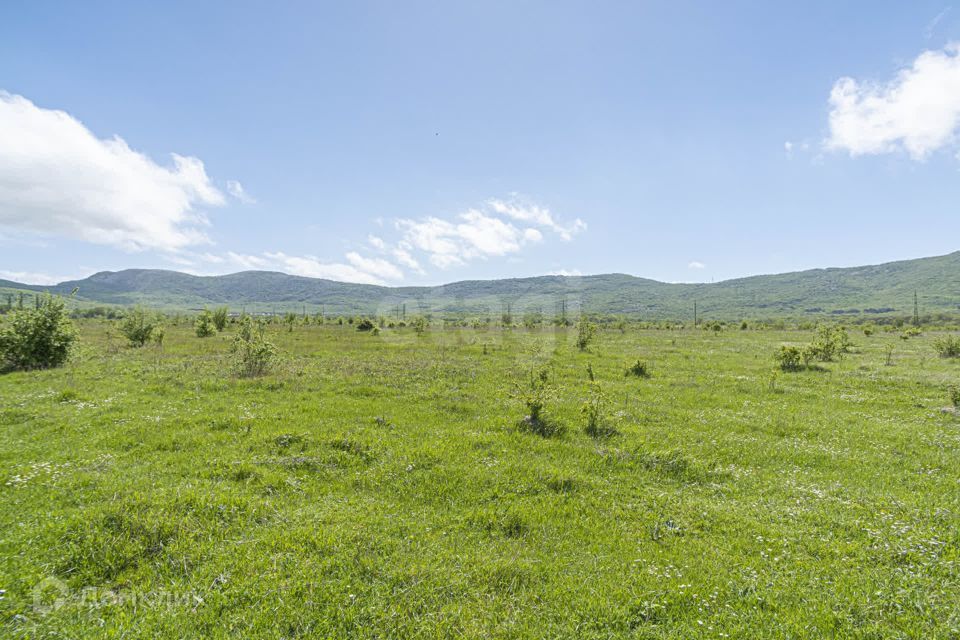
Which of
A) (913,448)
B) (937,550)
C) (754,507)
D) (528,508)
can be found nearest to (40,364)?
(528,508)

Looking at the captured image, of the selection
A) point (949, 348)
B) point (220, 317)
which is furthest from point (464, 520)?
point (220, 317)

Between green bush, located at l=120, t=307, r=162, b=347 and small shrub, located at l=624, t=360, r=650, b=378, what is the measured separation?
44.9 m

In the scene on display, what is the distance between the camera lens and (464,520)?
8.51 metres

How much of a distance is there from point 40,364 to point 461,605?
33093 millimetres

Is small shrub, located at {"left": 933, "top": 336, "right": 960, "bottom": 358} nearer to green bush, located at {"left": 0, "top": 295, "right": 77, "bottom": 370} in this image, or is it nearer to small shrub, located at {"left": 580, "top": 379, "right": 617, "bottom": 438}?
small shrub, located at {"left": 580, "top": 379, "right": 617, "bottom": 438}

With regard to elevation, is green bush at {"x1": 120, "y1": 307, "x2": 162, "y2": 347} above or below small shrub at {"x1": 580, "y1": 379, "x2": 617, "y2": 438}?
above

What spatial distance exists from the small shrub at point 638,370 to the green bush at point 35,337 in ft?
122

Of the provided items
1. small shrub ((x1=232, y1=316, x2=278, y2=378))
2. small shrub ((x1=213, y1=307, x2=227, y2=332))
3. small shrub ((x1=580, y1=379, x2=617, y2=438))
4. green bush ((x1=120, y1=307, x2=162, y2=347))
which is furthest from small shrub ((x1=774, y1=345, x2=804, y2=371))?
small shrub ((x1=213, y1=307, x2=227, y2=332))

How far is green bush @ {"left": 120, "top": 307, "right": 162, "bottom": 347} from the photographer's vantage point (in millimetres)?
38250

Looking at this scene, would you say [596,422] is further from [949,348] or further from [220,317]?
[220,317]

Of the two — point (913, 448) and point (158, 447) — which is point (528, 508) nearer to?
point (158, 447)

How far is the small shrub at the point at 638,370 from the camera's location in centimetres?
2605

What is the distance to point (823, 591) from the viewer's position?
633cm

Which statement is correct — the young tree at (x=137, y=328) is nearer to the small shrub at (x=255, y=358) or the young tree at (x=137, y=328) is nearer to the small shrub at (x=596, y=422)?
the small shrub at (x=255, y=358)
